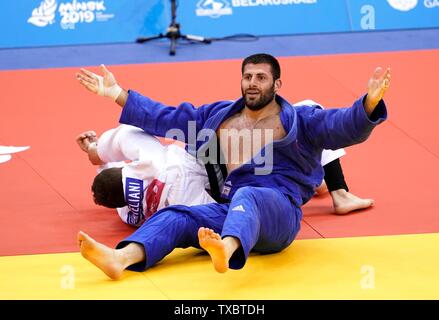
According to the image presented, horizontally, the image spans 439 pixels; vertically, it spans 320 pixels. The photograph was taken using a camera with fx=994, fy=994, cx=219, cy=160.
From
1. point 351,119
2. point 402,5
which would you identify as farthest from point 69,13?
point 351,119

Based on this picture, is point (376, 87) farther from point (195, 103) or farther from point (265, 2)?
A: point (265, 2)

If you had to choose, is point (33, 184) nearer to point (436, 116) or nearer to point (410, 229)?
point (410, 229)

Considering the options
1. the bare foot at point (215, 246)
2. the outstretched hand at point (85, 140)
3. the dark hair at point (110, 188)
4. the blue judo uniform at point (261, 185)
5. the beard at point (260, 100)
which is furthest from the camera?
the outstretched hand at point (85, 140)

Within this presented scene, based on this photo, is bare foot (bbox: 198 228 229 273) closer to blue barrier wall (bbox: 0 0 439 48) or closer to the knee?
the knee

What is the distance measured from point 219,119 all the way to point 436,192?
1452mm

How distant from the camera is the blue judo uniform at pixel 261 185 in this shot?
476cm

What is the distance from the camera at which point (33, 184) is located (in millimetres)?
6105

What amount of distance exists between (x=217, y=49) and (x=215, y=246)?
499 cm

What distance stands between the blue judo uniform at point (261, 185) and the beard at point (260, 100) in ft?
0.32

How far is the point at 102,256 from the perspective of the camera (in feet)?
15.1

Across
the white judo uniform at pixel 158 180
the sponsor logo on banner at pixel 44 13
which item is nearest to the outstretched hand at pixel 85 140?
the white judo uniform at pixel 158 180

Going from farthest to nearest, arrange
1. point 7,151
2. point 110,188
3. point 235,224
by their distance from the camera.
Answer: point 7,151 → point 110,188 → point 235,224

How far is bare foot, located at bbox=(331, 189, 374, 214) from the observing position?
5637mm

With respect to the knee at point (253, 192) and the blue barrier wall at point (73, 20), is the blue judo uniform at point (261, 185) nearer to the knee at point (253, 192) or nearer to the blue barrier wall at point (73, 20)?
the knee at point (253, 192)
